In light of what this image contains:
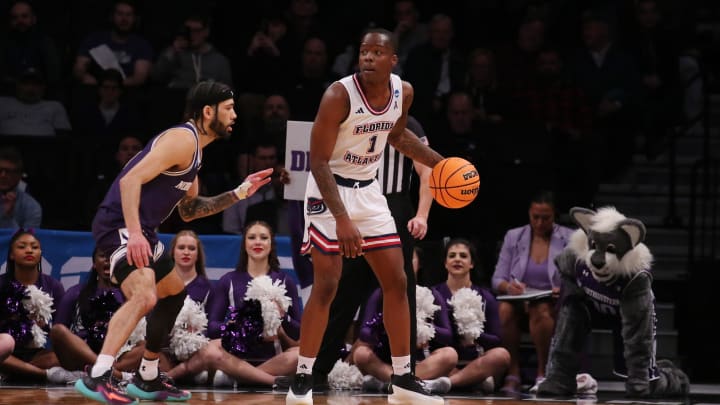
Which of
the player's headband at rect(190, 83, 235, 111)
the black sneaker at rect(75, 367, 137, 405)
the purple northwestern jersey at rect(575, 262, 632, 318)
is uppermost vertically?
the player's headband at rect(190, 83, 235, 111)

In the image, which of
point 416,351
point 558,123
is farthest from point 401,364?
point 558,123

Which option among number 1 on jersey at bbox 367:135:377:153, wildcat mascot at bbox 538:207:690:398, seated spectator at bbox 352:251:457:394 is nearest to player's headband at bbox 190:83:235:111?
number 1 on jersey at bbox 367:135:377:153

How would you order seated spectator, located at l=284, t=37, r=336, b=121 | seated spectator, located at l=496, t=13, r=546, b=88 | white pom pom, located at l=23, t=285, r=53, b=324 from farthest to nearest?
seated spectator, located at l=496, t=13, r=546, b=88, seated spectator, located at l=284, t=37, r=336, b=121, white pom pom, located at l=23, t=285, r=53, b=324

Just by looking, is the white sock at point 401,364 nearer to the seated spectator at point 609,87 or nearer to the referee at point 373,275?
the referee at point 373,275

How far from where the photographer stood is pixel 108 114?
1048 cm

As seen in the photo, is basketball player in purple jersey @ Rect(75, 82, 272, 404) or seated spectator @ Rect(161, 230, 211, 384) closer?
basketball player in purple jersey @ Rect(75, 82, 272, 404)

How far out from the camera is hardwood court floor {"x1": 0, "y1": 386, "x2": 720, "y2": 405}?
682 cm

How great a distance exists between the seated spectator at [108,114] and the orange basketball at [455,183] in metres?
4.59

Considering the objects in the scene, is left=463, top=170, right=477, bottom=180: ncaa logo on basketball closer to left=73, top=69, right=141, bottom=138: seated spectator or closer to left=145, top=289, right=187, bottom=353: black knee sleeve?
left=145, top=289, right=187, bottom=353: black knee sleeve

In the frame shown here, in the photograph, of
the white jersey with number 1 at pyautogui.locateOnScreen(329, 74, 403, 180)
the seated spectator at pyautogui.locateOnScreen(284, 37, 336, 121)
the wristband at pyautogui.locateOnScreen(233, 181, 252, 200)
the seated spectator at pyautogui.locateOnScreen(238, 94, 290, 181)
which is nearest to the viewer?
the white jersey with number 1 at pyautogui.locateOnScreen(329, 74, 403, 180)

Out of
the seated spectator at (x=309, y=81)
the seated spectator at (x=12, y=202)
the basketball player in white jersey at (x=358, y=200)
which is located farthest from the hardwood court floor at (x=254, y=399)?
the seated spectator at (x=309, y=81)

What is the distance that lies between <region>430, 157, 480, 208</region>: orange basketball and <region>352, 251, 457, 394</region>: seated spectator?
6.21ft

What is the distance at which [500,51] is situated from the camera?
1159 cm

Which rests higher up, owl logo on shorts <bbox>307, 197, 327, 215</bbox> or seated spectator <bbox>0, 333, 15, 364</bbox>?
owl logo on shorts <bbox>307, 197, 327, 215</bbox>
